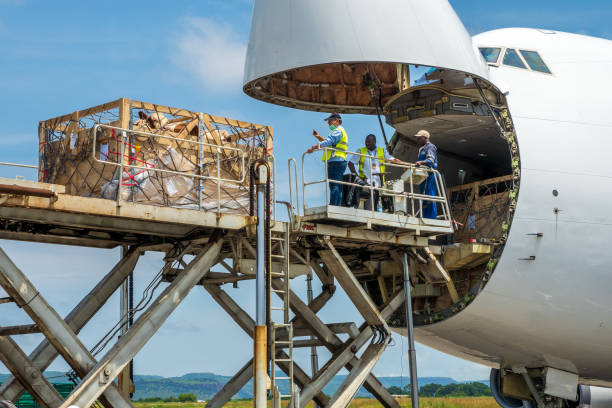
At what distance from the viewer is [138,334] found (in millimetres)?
13141

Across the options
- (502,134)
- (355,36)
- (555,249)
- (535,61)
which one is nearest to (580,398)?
(555,249)

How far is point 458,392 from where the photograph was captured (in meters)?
62.0

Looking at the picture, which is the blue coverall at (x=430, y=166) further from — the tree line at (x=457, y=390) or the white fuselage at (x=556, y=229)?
the tree line at (x=457, y=390)

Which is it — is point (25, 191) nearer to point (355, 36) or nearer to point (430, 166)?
point (355, 36)

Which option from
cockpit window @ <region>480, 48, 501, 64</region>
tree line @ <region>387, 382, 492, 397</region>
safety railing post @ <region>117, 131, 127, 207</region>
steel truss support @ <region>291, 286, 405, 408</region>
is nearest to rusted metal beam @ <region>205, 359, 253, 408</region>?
steel truss support @ <region>291, 286, 405, 408</region>

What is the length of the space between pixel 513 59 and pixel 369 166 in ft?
13.5

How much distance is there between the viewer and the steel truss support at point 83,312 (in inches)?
609

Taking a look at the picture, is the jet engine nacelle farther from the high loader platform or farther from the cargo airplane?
the high loader platform

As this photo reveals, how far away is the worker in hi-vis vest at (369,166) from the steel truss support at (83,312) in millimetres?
4270

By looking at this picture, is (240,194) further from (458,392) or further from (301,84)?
(458,392)

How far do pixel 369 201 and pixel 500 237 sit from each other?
99.3 inches

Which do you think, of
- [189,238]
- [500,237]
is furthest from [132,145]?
[500,237]

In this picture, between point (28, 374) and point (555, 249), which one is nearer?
point (28, 374)

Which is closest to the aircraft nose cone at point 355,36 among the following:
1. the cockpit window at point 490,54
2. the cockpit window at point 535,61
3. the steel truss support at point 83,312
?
the cockpit window at point 490,54
